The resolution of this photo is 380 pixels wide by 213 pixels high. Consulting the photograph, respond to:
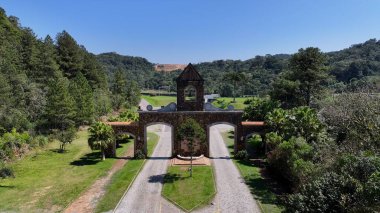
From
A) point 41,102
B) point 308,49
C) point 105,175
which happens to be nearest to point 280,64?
point 308,49

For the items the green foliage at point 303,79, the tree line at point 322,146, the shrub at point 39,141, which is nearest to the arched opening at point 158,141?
the tree line at point 322,146

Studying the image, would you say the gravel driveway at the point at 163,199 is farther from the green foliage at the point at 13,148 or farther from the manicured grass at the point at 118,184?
the green foliage at the point at 13,148

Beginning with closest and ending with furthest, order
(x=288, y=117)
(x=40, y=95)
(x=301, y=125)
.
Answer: (x=301, y=125) → (x=288, y=117) → (x=40, y=95)

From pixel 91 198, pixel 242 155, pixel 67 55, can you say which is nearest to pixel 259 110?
pixel 242 155

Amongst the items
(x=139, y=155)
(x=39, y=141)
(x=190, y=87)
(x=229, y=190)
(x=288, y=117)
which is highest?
(x=190, y=87)

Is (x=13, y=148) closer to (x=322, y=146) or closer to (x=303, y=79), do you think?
(x=322, y=146)

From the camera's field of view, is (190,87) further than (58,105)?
No
